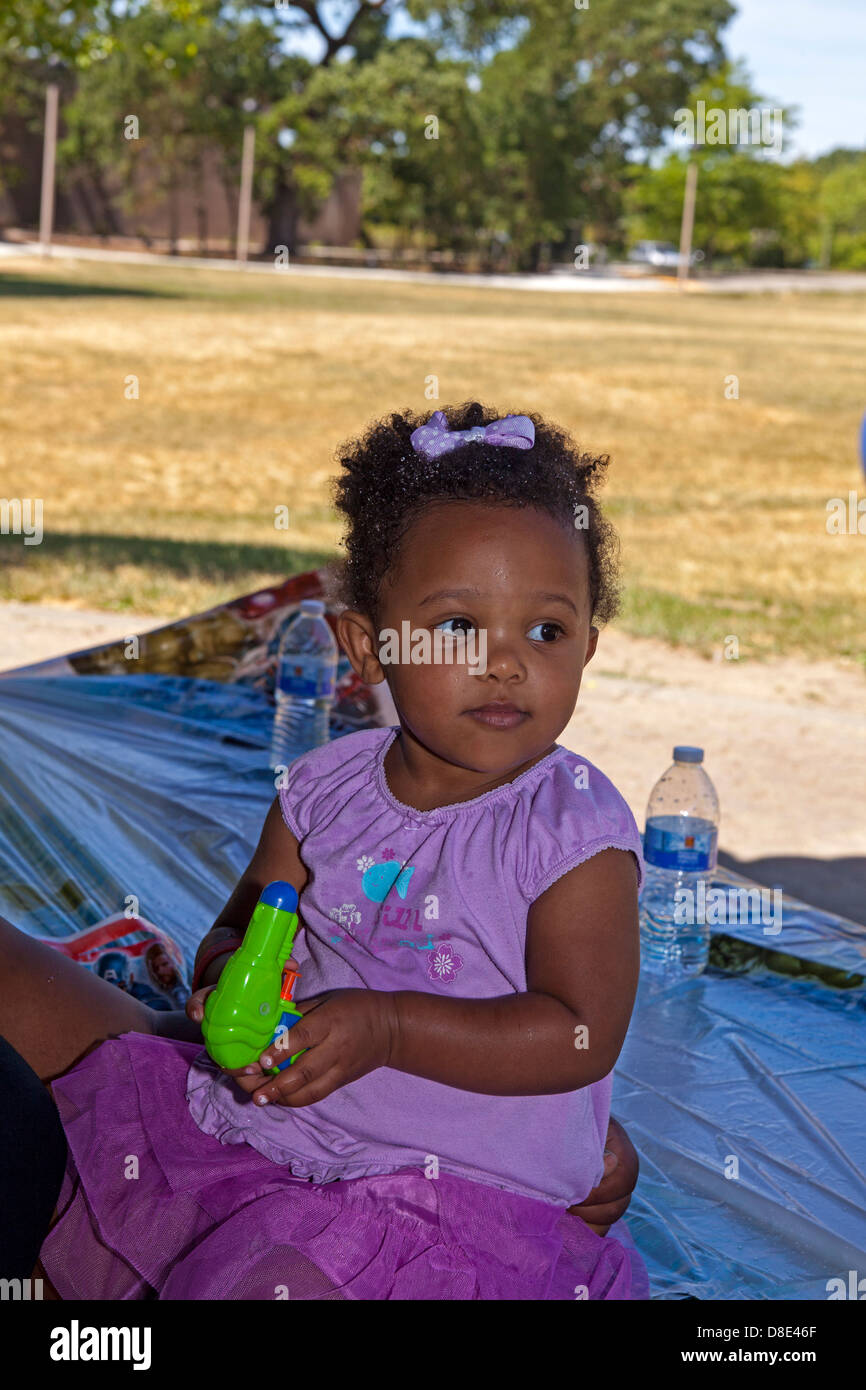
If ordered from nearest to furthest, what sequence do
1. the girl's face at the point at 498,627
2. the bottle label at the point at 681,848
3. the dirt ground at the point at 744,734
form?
the girl's face at the point at 498,627, the bottle label at the point at 681,848, the dirt ground at the point at 744,734

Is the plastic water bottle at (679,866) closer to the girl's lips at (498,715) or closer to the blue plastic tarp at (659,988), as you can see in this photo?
the blue plastic tarp at (659,988)

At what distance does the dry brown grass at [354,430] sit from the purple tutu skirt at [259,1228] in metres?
5.27

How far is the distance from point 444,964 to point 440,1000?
100mm

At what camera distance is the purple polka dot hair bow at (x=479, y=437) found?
187 cm

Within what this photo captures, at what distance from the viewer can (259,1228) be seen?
164cm

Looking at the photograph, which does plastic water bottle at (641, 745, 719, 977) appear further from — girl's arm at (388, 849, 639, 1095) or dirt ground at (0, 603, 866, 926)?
girl's arm at (388, 849, 639, 1095)

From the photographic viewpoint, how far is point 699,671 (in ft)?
21.7

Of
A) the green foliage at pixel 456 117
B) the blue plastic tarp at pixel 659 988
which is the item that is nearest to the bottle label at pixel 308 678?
the blue plastic tarp at pixel 659 988

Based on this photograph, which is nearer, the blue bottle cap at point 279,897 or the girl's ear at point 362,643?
the blue bottle cap at point 279,897

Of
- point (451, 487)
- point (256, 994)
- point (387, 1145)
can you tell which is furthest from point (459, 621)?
point (387, 1145)

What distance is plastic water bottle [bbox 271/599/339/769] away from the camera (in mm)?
3914

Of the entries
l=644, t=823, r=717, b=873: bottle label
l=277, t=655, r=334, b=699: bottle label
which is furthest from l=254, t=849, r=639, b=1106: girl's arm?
l=277, t=655, r=334, b=699: bottle label

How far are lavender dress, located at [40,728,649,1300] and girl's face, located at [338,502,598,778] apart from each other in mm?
87
